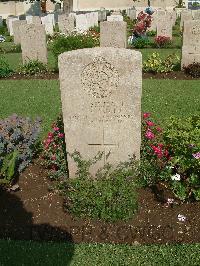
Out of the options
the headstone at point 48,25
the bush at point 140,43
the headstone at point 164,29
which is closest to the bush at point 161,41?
the bush at point 140,43

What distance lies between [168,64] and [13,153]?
27.3ft

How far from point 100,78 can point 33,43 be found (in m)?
9.32

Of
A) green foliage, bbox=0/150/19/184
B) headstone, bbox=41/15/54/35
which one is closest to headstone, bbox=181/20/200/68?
green foliage, bbox=0/150/19/184

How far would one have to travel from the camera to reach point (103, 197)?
4.71 metres

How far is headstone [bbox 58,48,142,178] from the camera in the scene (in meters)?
4.75

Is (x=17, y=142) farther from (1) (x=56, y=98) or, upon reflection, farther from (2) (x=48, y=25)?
(2) (x=48, y=25)

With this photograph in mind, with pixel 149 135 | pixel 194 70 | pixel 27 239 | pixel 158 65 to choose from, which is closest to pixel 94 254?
pixel 27 239

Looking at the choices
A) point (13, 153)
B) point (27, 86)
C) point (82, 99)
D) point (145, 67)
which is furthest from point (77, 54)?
point (145, 67)

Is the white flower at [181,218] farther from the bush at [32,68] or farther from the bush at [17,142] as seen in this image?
the bush at [32,68]

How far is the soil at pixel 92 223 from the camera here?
15.0ft

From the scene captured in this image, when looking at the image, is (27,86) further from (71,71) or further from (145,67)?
(71,71)

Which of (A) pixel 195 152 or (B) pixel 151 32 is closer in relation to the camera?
(A) pixel 195 152

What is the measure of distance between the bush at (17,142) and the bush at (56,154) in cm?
24

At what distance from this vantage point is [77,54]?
475 cm
